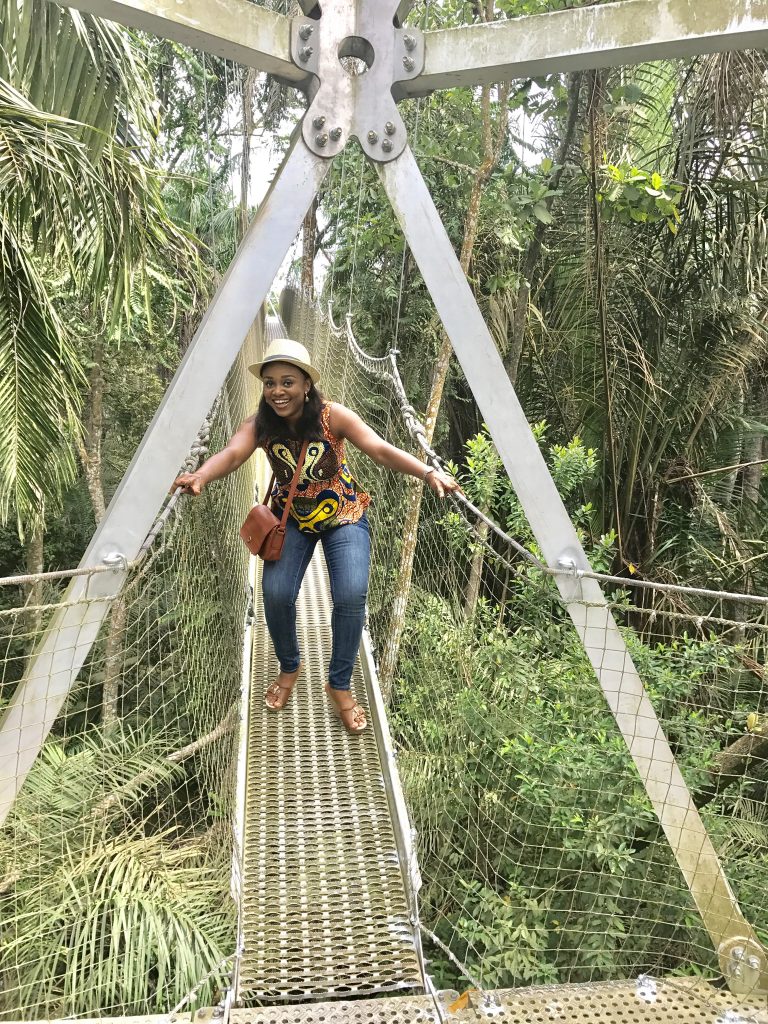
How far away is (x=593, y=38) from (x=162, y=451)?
3.33 feet

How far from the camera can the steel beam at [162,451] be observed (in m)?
1.17

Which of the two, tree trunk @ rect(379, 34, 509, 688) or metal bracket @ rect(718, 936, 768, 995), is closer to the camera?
metal bracket @ rect(718, 936, 768, 995)

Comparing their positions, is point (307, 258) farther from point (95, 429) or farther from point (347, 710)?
point (347, 710)

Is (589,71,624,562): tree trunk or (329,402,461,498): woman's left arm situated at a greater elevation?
(589,71,624,562): tree trunk

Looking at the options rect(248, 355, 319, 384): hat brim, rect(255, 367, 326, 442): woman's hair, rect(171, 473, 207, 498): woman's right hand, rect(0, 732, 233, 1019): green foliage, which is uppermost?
rect(248, 355, 319, 384): hat brim

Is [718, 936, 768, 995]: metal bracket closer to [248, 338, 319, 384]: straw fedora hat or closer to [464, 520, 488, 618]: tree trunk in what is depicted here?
[248, 338, 319, 384]: straw fedora hat

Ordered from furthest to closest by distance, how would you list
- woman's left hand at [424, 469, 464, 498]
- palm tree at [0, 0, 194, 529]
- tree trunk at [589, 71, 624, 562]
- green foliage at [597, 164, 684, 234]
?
tree trunk at [589, 71, 624, 562] → green foliage at [597, 164, 684, 234] → palm tree at [0, 0, 194, 529] → woman's left hand at [424, 469, 464, 498]

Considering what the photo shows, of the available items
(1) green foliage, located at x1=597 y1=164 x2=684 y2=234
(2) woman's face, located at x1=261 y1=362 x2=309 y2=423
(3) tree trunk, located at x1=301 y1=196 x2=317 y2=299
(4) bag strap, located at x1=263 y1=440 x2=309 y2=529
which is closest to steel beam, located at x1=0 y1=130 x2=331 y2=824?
(2) woman's face, located at x1=261 y1=362 x2=309 y2=423

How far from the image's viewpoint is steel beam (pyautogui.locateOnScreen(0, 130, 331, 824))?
1175 mm

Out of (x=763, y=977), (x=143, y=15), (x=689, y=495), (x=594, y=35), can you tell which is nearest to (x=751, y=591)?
(x=689, y=495)

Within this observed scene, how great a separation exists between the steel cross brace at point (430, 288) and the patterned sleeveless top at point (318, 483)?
373 mm

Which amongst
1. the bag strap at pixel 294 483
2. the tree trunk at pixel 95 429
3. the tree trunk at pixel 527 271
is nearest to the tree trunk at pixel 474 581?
the tree trunk at pixel 527 271

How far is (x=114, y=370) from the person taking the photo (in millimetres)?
5891

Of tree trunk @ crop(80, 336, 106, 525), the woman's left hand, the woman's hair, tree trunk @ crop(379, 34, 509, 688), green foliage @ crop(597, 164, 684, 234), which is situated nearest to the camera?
the woman's left hand
